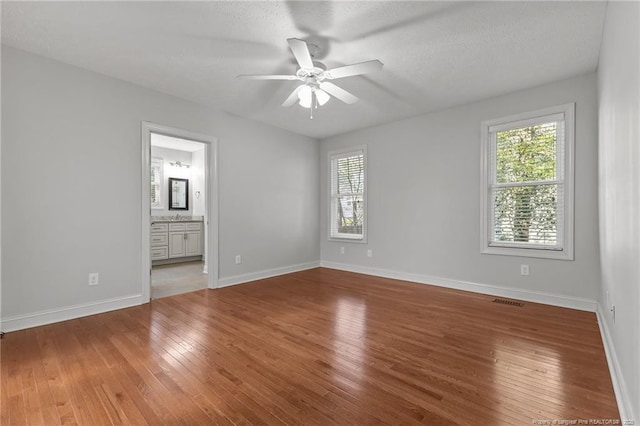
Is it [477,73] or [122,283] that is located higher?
[477,73]

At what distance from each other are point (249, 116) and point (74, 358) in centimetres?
354

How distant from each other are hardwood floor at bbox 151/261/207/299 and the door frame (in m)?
0.35

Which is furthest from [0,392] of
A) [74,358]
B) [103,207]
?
[103,207]

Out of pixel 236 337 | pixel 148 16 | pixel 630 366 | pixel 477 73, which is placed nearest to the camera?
pixel 630 366

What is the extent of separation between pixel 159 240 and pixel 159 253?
26cm

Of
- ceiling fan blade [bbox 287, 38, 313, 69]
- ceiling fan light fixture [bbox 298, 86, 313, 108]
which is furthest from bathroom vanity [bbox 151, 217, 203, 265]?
ceiling fan blade [bbox 287, 38, 313, 69]

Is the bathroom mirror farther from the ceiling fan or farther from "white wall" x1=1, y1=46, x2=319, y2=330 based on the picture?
the ceiling fan

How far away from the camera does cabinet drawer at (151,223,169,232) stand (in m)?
5.70

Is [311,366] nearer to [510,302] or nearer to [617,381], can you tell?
[617,381]

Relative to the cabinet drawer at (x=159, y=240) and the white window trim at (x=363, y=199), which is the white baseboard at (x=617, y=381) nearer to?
the white window trim at (x=363, y=199)

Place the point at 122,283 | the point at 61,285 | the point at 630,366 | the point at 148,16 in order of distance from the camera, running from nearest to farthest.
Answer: the point at 630,366
the point at 148,16
the point at 61,285
the point at 122,283

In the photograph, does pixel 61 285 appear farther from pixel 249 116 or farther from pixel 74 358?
pixel 249 116

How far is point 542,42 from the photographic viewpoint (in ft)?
8.27

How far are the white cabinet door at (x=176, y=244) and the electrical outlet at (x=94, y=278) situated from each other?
2.92 metres
